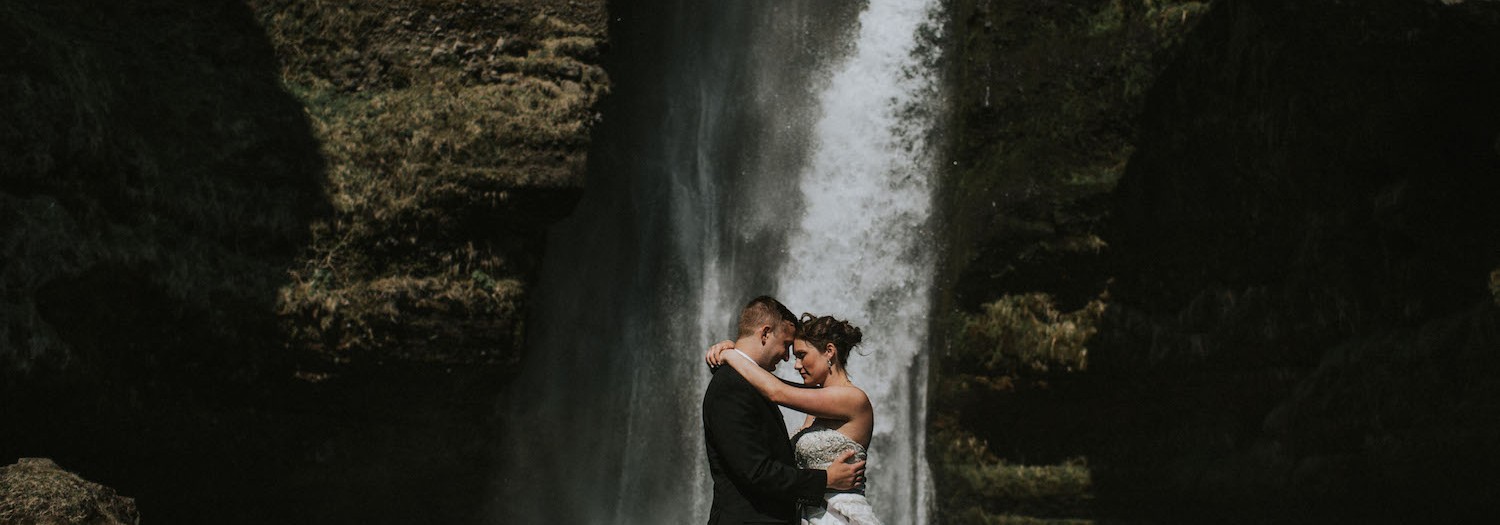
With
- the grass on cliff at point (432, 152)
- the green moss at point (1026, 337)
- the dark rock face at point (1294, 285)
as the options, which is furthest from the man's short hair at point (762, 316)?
the green moss at point (1026, 337)

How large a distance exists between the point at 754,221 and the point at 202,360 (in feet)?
19.1

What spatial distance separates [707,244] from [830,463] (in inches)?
330

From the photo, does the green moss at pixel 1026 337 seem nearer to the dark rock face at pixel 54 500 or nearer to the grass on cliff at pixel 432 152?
the grass on cliff at pixel 432 152

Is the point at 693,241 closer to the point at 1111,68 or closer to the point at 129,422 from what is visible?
the point at 1111,68

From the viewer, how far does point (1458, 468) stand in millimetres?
11227

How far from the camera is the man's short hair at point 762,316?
5.84 m

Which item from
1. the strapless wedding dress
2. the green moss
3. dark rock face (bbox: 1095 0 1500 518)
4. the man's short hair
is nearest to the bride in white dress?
the strapless wedding dress

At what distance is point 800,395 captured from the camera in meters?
5.89

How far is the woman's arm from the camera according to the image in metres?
5.66

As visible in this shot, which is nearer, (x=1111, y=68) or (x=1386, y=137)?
(x=1386, y=137)

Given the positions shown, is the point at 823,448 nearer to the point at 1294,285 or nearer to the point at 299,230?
the point at 299,230

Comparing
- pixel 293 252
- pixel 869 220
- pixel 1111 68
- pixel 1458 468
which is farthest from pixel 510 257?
pixel 1458 468

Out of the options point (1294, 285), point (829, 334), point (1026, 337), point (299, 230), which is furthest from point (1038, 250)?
point (829, 334)

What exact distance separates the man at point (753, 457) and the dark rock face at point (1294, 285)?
22.0 feet
